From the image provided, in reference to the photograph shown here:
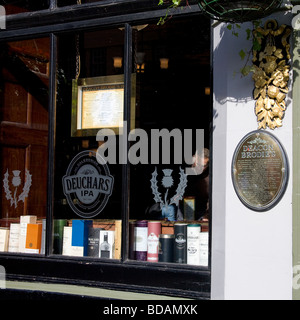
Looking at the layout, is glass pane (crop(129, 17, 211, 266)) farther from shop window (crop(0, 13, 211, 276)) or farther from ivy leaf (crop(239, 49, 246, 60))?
ivy leaf (crop(239, 49, 246, 60))

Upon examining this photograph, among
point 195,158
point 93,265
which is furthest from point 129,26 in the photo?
point 93,265

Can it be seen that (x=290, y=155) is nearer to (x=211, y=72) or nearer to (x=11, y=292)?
(x=211, y=72)

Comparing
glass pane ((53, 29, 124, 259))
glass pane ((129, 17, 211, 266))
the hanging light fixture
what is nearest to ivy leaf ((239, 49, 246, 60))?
the hanging light fixture

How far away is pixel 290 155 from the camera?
17.9ft

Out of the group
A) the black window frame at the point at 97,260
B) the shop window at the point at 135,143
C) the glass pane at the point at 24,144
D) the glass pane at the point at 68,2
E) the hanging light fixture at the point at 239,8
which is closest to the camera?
the hanging light fixture at the point at 239,8

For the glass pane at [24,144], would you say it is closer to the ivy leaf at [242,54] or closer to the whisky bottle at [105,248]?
the whisky bottle at [105,248]

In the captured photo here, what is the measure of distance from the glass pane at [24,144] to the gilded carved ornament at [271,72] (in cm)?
276

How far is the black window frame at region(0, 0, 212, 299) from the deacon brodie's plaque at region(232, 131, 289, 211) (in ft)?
3.03

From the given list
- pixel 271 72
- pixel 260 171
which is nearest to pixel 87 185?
pixel 260 171

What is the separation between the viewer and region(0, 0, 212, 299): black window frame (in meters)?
6.14

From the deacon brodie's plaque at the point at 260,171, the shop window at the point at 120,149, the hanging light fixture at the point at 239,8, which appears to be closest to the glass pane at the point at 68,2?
the shop window at the point at 120,149

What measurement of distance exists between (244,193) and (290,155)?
0.58 m

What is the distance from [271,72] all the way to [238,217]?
1.43 metres

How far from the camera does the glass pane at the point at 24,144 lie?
7188mm
